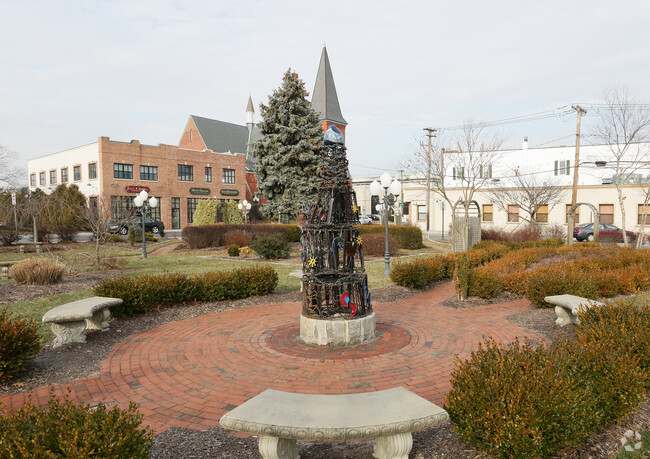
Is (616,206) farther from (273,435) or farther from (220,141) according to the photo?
(220,141)

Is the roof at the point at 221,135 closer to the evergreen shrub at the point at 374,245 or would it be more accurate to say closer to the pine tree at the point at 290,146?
the pine tree at the point at 290,146

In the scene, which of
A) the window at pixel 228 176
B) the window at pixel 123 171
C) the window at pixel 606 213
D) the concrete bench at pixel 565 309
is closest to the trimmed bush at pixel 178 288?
the concrete bench at pixel 565 309

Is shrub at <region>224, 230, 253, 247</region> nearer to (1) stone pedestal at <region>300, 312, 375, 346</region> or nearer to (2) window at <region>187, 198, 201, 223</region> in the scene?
(1) stone pedestal at <region>300, 312, 375, 346</region>

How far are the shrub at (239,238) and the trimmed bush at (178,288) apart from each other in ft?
37.8

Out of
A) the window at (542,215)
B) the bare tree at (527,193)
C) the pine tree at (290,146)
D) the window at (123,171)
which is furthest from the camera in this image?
the window at (123,171)

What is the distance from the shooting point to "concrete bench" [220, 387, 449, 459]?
2.86 meters

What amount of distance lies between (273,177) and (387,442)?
2672 cm

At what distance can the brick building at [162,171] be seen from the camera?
39062mm

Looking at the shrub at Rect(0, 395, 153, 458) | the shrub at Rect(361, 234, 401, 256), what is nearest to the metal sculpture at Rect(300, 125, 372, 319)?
the shrub at Rect(0, 395, 153, 458)

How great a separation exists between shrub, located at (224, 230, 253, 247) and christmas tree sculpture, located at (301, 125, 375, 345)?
48.9ft

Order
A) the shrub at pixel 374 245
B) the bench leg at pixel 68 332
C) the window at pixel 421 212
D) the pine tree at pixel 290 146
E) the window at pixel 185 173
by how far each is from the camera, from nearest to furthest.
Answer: the bench leg at pixel 68 332
the shrub at pixel 374 245
the pine tree at pixel 290 146
the window at pixel 421 212
the window at pixel 185 173

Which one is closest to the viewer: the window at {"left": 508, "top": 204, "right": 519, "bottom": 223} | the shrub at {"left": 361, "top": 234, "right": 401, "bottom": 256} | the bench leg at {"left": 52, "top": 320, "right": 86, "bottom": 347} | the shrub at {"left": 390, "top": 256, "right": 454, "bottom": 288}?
the bench leg at {"left": 52, "top": 320, "right": 86, "bottom": 347}

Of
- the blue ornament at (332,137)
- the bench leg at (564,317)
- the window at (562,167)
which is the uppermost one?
the window at (562,167)

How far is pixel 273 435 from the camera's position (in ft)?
9.41
